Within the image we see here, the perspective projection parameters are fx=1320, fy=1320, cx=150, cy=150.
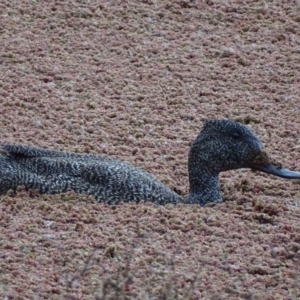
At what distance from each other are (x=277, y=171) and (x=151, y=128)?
1.37m

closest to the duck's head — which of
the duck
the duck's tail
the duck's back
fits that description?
the duck

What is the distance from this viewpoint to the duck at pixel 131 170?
764 cm

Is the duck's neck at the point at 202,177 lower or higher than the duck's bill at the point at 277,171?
lower

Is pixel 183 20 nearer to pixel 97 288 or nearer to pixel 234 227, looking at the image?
pixel 234 227

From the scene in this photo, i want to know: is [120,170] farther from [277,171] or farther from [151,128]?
[151,128]

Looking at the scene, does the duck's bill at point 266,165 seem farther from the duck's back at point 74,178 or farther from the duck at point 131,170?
the duck's back at point 74,178

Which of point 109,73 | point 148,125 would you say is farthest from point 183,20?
point 148,125

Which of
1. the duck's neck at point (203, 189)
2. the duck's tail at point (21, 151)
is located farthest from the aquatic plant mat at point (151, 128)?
the duck's tail at point (21, 151)

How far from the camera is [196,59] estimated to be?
35.1 feet

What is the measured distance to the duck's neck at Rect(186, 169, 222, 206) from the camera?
314 inches

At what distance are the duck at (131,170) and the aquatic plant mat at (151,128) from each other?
117 mm

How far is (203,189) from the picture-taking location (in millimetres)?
7996

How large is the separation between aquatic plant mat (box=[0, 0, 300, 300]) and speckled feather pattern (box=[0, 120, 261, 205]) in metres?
0.12

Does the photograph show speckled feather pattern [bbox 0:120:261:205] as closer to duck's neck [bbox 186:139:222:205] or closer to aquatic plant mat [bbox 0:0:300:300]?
duck's neck [bbox 186:139:222:205]
